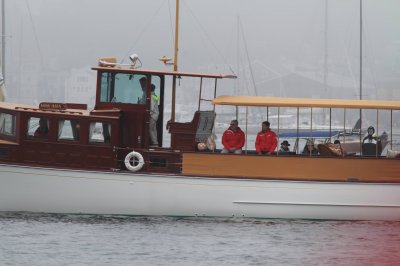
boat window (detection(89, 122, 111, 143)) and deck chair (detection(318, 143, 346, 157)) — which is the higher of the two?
boat window (detection(89, 122, 111, 143))

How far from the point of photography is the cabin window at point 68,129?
2894 cm

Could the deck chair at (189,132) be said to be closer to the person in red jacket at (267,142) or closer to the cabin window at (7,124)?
the person in red jacket at (267,142)

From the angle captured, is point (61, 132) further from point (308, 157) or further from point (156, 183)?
point (308, 157)

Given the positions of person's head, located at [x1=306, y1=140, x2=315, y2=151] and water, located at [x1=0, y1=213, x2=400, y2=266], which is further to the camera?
person's head, located at [x1=306, y1=140, x2=315, y2=151]

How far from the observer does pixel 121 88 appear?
2972 centimetres

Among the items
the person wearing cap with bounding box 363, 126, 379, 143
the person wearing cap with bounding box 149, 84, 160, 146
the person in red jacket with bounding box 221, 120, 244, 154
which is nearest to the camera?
the person in red jacket with bounding box 221, 120, 244, 154

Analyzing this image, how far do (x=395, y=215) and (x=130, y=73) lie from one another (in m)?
8.62

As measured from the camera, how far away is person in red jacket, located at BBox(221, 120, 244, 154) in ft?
96.0

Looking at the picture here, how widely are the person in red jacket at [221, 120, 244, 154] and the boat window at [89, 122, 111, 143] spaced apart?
3255mm

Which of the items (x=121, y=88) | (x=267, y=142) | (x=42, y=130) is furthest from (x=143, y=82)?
(x=267, y=142)

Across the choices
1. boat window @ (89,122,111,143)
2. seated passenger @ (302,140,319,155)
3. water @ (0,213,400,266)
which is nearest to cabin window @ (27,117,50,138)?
boat window @ (89,122,111,143)

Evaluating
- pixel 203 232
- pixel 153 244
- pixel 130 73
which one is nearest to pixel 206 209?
pixel 203 232

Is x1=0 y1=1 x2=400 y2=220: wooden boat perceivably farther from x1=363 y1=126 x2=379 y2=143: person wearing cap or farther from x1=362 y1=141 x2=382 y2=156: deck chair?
x1=362 y1=141 x2=382 y2=156: deck chair

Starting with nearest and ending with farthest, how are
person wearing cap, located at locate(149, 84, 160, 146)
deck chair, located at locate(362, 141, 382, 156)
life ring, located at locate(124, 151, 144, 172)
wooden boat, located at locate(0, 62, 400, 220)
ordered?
life ring, located at locate(124, 151, 144, 172) → wooden boat, located at locate(0, 62, 400, 220) → person wearing cap, located at locate(149, 84, 160, 146) → deck chair, located at locate(362, 141, 382, 156)
